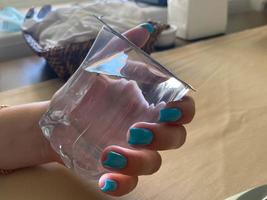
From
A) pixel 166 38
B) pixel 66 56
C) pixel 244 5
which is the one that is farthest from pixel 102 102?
pixel 244 5

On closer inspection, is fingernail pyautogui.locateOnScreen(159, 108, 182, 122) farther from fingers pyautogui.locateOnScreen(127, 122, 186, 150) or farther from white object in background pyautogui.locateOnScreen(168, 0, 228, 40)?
white object in background pyautogui.locateOnScreen(168, 0, 228, 40)

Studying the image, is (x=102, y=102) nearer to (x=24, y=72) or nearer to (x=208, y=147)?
(x=208, y=147)

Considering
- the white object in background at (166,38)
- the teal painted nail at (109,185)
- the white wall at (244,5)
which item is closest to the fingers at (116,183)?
the teal painted nail at (109,185)

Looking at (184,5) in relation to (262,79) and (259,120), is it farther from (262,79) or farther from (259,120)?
(259,120)

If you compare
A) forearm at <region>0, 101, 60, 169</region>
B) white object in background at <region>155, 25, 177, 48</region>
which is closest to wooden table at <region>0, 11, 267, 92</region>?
white object in background at <region>155, 25, 177, 48</region>

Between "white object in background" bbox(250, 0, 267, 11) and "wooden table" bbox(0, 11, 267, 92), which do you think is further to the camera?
"white object in background" bbox(250, 0, 267, 11)

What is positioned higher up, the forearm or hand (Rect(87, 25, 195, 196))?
hand (Rect(87, 25, 195, 196))
